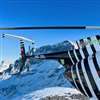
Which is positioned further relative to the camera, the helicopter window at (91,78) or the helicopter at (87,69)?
the helicopter window at (91,78)

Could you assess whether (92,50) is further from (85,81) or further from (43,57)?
(43,57)

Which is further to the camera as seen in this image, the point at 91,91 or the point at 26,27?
the point at 91,91

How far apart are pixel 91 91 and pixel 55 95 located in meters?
67.1

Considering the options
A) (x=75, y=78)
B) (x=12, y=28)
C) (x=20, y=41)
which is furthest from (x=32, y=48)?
(x=12, y=28)

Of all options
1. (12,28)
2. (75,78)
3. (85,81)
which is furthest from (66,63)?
(12,28)

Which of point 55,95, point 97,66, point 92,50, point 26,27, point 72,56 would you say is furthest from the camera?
point 55,95

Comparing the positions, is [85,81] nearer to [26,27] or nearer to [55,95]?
[26,27]

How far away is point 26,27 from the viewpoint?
1016cm

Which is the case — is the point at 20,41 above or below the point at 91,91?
above

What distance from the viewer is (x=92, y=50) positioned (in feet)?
44.2

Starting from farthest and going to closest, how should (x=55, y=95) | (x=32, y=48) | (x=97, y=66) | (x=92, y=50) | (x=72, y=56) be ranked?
(x=55, y=95)
(x=32, y=48)
(x=72, y=56)
(x=92, y=50)
(x=97, y=66)

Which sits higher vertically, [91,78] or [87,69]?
[87,69]

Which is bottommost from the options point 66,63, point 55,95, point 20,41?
point 55,95

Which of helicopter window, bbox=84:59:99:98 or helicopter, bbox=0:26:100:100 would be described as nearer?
helicopter, bbox=0:26:100:100
